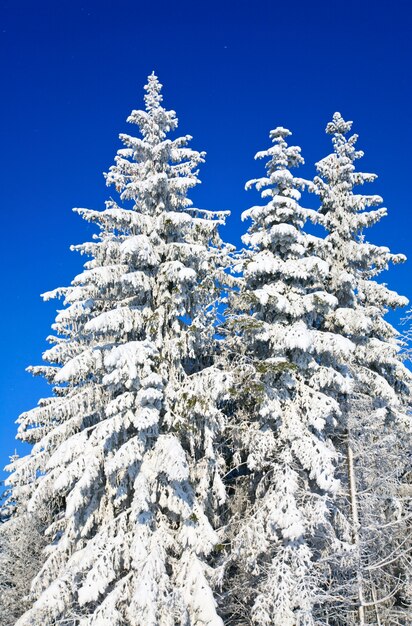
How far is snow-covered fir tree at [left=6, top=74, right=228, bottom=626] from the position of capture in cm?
1308

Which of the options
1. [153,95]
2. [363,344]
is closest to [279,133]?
[153,95]

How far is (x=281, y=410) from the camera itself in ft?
50.3

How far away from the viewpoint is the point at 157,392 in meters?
13.8

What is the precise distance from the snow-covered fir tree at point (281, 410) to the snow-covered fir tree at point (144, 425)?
1120 millimetres

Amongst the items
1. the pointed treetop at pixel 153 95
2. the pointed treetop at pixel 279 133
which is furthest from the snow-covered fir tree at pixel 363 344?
the pointed treetop at pixel 153 95

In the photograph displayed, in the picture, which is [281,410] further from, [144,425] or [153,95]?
[153,95]

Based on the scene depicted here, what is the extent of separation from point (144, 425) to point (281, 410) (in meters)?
4.09

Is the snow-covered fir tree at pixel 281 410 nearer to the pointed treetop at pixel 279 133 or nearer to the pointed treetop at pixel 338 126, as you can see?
the pointed treetop at pixel 279 133

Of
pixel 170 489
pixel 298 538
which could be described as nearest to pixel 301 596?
pixel 298 538

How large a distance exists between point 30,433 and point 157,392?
10.0 m

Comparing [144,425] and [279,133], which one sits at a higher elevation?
[279,133]

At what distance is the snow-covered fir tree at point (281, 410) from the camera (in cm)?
1345

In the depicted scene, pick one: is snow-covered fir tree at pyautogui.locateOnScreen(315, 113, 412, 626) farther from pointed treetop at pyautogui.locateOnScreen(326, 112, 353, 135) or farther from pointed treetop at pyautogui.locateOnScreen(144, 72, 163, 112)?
pointed treetop at pyautogui.locateOnScreen(144, 72, 163, 112)

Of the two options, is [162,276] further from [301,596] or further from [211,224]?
[301,596]
